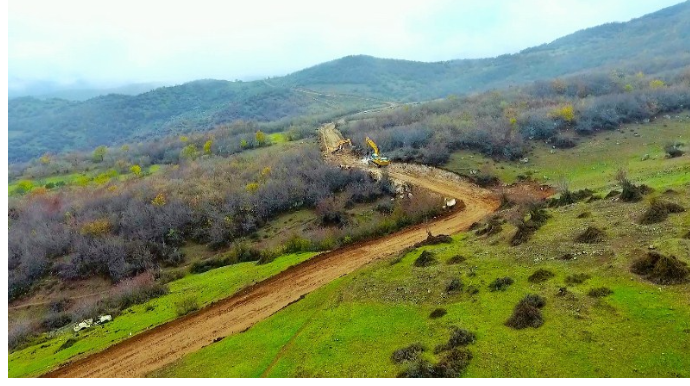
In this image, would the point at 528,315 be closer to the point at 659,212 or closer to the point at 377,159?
the point at 659,212

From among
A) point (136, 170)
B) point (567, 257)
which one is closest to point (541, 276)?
point (567, 257)

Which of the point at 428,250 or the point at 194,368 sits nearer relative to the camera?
the point at 194,368

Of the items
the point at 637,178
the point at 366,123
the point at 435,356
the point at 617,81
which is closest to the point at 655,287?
the point at 435,356

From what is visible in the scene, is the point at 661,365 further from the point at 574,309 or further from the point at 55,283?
the point at 55,283

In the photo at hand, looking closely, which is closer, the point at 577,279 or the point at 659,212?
the point at 577,279

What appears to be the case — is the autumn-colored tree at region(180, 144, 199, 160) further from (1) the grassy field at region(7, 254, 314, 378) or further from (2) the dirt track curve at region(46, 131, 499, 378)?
(2) the dirt track curve at region(46, 131, 499, 378)

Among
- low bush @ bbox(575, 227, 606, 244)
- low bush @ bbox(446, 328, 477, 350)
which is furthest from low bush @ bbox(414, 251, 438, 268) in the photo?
low bush @ bbox(446, 328, 477, 350)
